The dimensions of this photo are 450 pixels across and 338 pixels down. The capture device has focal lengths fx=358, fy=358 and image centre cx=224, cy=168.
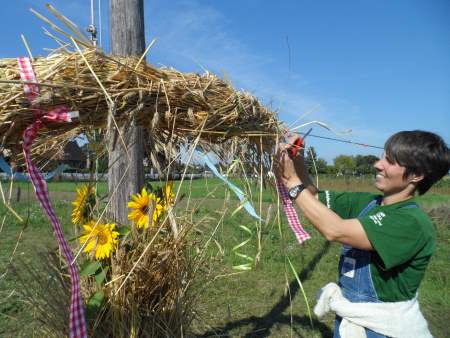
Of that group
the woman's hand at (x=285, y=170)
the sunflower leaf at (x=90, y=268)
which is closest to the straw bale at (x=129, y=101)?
the woman's hand at (x=285, y=170)

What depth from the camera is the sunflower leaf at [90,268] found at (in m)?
1.60

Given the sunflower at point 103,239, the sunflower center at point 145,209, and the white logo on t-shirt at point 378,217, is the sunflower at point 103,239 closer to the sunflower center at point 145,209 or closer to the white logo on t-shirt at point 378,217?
the sunflower center at point 145,209

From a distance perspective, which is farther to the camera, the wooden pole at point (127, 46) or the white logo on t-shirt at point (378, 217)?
the wooden pole at point (127, 46)

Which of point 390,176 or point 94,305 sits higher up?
point 390,176

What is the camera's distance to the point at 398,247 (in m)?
1.57

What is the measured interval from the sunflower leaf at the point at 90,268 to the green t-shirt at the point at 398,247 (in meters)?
1.20

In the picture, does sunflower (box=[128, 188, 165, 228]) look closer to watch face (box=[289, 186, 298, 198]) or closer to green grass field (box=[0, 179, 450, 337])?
green grass field (box=[0, 179, 450, 337])

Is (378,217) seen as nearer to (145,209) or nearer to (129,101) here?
(145,209)

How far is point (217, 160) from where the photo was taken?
1.50 meters

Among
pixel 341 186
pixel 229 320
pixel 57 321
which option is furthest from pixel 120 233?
pixel 341 186

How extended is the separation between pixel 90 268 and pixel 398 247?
4.50 ft

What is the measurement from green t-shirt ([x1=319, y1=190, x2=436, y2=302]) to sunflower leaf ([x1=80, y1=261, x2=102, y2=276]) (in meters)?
1.20

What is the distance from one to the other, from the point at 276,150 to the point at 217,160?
10.0 inches

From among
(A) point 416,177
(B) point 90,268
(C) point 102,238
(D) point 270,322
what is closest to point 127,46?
(C) point 102,238
